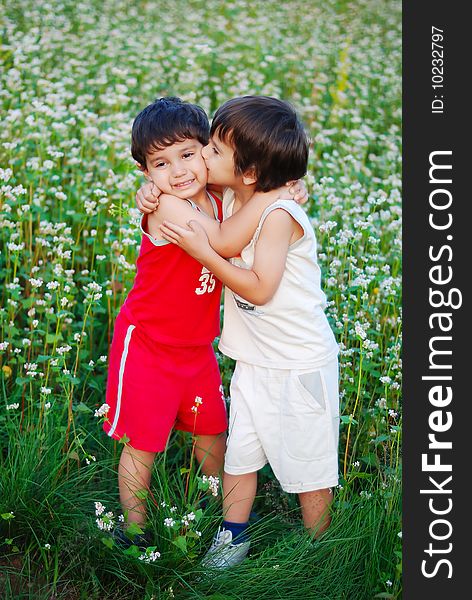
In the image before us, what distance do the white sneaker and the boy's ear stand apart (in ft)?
3.94

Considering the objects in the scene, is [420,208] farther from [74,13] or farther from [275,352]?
[74,13]

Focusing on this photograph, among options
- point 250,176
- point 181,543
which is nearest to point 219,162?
point 250,176

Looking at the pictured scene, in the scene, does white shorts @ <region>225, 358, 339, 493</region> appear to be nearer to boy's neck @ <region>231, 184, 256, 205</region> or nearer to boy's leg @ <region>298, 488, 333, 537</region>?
boy's leg @ <region>298, 488, 333, 537</region>

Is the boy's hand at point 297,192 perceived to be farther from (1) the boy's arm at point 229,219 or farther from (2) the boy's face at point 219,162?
(2) the boy's face at point 219,162

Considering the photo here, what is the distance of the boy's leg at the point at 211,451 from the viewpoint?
3352 mm

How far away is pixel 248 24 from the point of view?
837 centimetres

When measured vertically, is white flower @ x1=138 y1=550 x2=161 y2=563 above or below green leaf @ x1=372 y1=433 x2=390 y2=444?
below

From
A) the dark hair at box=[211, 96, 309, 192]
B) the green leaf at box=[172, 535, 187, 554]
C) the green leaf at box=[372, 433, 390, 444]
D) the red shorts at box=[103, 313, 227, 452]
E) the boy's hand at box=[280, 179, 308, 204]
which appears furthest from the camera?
the green leaf at box=[372, 433, 390, 444]

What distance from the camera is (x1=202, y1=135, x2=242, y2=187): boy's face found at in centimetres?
294

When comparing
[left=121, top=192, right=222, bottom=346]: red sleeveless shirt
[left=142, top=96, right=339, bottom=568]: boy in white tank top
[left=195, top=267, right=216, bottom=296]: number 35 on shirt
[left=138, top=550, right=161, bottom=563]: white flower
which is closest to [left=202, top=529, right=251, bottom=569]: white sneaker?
[left=142, top=96, right=339, bottom=568]: boy in white tank top

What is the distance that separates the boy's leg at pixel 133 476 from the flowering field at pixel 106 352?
57 millimetres

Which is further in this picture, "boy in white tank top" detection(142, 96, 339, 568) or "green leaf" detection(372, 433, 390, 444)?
"green leaf" detection(372, 433, 390, 444)

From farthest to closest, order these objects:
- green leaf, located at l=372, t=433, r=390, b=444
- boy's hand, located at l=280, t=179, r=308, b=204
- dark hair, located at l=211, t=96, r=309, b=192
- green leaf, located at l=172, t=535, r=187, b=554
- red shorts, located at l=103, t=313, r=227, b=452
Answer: green leaf, located at l=372, t=433, r=390, b=444 → red shorts, located at l=103, t=313, r=227, b=452 → boy's hand, located at l=280, t=179, r=308, b=204 → dark hair, located at l=211, t=96, r=309, b=192 → green leaf, located at l=172, t=535, r=187, b=554

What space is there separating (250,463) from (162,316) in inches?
23.7
